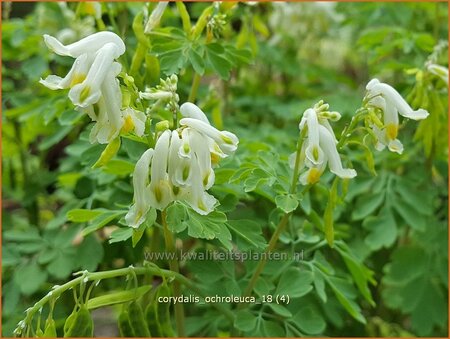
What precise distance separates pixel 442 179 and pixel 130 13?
97cm

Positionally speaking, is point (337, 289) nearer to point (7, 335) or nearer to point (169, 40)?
point (169, 40)

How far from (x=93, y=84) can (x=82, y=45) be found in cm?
8

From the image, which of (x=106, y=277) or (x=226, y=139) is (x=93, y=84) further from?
(x=106, y=277)

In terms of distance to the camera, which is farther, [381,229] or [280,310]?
[381,229]

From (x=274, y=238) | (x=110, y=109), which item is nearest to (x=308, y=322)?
(x=274, y=238)

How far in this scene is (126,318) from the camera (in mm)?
1045

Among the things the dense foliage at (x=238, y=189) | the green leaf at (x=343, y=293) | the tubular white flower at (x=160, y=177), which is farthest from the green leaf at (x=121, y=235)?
the green leaf at (x=343, y=293)

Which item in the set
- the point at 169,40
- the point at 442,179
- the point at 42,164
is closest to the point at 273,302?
the point at 169,40

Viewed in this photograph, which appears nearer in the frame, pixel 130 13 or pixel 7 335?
pixel 7 335

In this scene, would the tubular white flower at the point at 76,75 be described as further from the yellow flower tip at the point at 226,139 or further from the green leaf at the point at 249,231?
the green leaf at the point at 249,231

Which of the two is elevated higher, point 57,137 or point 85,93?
point 85,93

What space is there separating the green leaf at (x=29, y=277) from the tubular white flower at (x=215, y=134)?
2.19 ft

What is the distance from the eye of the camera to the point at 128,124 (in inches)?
36.9

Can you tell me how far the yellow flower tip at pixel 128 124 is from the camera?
93 cm
